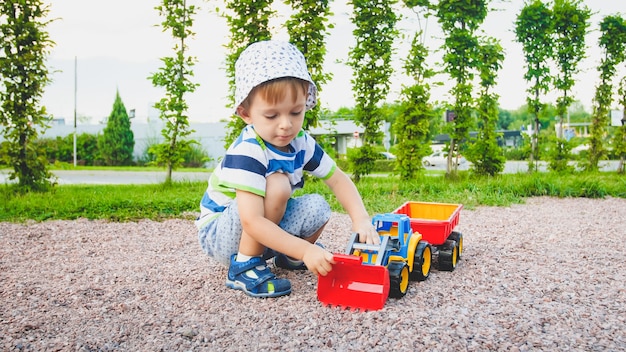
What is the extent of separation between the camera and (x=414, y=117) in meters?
7.96

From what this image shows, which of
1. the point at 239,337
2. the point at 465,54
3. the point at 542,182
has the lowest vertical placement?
the point at 239,337

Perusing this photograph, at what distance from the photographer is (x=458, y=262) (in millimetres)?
3369

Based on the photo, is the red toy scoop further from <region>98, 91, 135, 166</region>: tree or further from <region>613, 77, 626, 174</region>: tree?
<region>98, 91, 135, 166</region>: tree

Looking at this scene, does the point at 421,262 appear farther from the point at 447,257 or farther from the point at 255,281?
the point at 255,281

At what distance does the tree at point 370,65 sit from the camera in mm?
8031

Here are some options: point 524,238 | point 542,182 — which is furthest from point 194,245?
point 542,182

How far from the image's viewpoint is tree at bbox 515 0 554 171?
8.98 meters

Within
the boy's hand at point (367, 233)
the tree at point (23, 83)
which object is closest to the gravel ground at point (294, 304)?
the boy's hand at point (367, 233)

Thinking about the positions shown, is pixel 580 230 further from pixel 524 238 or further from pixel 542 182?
pixel 542 182

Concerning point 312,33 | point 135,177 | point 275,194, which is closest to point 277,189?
point 275,194

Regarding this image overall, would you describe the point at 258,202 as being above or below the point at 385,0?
below

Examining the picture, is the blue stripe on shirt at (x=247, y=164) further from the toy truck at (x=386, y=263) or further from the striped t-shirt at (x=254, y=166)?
the toy truck at (x=386, y=263)

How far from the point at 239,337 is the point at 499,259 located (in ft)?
6.96

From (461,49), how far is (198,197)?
4949 millimetres
